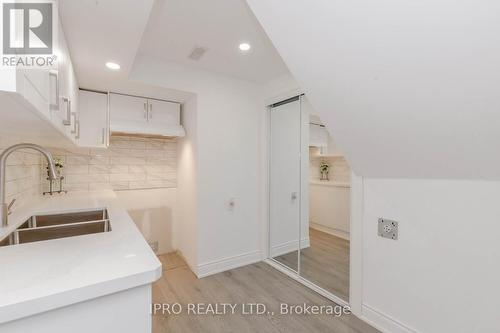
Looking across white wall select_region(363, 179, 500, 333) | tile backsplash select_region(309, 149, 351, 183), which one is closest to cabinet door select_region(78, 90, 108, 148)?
tile backsplash select_region(309, 149, 351, 183)

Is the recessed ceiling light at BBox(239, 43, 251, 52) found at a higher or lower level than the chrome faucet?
higher

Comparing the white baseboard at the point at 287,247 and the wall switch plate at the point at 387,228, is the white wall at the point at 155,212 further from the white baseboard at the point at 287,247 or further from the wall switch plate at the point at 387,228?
the wall switch plate at the point at 387,228

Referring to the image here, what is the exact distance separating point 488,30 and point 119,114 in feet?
9.43

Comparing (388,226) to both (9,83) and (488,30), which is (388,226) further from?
(9,83)

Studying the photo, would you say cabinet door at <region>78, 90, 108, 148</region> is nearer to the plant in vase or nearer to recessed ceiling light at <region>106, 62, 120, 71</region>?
recessed ceiling light at <region>106, 62, 120, 71</region>

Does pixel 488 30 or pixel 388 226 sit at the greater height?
pixel 488 30

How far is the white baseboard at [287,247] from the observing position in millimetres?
2594

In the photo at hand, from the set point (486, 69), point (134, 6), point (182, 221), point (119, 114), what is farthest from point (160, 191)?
point (486, 69)

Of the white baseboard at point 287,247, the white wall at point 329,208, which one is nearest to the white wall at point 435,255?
the white wall at point 329,208

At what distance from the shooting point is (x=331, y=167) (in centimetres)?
247

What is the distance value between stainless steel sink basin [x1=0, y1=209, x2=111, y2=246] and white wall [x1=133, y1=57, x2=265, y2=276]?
3.41 ft

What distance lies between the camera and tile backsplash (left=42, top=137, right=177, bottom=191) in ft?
8.78

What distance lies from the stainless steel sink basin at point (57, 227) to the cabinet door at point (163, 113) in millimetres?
1242

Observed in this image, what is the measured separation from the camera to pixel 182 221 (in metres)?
2.98
